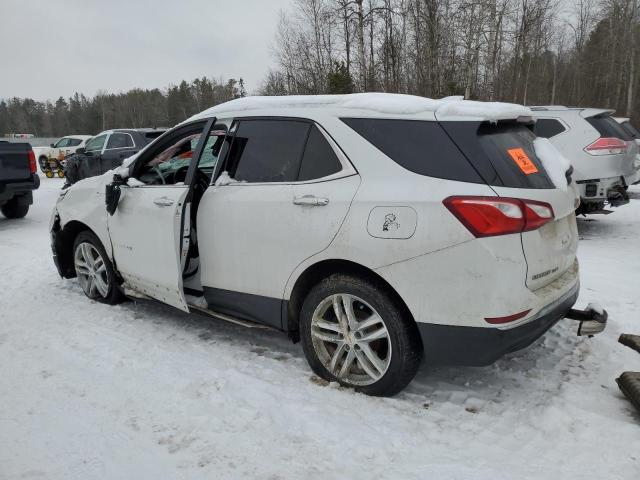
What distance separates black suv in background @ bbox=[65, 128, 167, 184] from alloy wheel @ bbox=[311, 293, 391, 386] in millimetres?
11097

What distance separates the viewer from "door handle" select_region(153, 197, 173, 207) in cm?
363

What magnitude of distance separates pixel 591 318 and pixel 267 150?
96.3 inches

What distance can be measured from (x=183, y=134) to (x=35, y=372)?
207cm

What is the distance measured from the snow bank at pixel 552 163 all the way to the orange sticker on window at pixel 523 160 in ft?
0.50

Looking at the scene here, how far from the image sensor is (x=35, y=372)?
3355mm

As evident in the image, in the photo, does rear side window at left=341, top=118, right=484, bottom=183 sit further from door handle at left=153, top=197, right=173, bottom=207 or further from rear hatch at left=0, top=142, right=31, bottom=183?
rear hatch at left=0, top=142, right=31, bottom=183

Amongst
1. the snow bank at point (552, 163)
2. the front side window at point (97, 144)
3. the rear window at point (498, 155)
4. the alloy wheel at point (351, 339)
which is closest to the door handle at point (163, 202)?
the alloy wheel at point (351, 339)

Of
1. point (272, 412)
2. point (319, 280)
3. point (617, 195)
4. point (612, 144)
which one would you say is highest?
point (612, 144)

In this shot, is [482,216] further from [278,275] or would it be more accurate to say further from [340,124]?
[278,275]

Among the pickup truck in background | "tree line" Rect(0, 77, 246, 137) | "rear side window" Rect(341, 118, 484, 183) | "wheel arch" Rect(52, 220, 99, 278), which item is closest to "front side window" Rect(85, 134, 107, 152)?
the pickup truck in background

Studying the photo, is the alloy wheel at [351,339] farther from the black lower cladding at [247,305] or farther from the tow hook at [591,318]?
the tow hook at [591,318]

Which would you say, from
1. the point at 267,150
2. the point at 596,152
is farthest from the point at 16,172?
the point at 596,152

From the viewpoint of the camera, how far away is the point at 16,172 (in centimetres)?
924

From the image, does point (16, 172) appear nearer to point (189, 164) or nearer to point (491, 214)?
point (189, 164)
